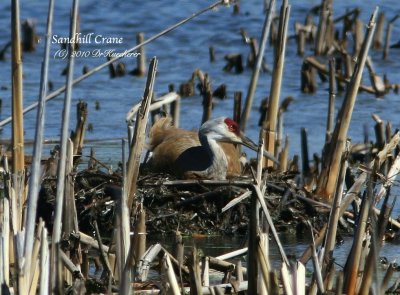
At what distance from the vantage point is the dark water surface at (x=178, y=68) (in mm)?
9766

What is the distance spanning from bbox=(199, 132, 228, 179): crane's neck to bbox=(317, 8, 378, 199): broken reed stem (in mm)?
820

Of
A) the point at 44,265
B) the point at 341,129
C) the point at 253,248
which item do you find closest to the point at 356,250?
the point at 253,248

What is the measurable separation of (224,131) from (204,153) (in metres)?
0.23

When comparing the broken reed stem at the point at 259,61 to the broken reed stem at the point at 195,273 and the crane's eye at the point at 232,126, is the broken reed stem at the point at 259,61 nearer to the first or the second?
the crane's eye at the point at 232,126

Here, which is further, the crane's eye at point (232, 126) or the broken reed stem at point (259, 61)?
the crane's eye at point (232, 126)

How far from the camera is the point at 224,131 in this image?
24.3ft

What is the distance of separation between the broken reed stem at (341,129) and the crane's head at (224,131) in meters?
0.95

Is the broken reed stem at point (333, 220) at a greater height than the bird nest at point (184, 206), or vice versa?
the broken reed stem at point (333, 220)

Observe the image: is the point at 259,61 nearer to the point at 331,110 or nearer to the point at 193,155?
the point at 193,155

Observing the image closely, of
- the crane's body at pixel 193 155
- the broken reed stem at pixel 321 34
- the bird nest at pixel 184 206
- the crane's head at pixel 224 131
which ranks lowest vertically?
the bird nest at pixel 184 206

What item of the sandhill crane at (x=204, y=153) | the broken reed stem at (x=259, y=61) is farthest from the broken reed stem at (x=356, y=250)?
the sandhill crane at (x=204, y=153)

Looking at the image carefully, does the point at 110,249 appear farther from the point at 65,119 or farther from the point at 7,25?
the point at 7,25

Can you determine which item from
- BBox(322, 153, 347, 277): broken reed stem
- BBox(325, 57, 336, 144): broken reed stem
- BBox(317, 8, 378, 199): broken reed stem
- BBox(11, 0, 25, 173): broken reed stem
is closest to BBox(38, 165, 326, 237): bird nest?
BBox(317, 8, 378, 199): broken reed stem

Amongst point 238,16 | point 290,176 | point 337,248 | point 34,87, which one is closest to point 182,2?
point 238,16
